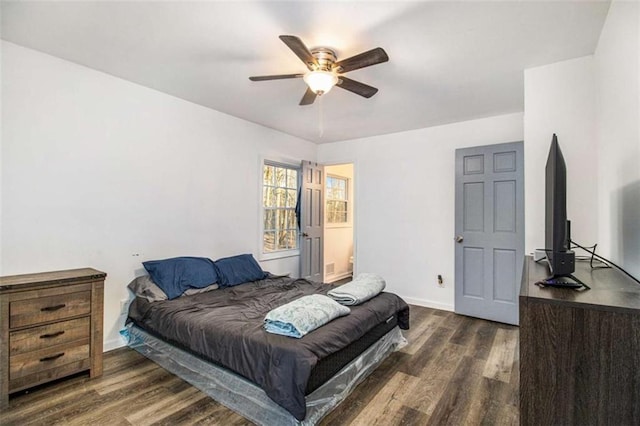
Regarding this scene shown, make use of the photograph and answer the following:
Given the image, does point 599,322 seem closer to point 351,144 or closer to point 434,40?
point 434,40

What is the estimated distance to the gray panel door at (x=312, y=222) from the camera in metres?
4.85

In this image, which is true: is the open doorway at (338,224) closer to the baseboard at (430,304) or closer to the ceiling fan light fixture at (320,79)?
the baseboard at (430,304)

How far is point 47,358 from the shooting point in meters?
2.18

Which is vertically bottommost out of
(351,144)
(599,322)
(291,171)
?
(599,322)

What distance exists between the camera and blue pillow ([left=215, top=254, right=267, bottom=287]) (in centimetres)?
334

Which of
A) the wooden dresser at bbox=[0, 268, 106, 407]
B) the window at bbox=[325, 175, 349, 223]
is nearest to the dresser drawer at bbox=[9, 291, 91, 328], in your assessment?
the wooden dresser at bbox=[0, 268, 106, 407]

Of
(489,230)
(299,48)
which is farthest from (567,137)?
(299,48)

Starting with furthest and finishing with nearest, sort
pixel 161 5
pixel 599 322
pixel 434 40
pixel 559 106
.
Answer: pixel 559 106, pixel 434 40, pixel 161 5, pixel 599 322

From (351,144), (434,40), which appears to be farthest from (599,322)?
(351,144)

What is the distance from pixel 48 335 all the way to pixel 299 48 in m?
2.57

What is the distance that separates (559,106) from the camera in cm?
252

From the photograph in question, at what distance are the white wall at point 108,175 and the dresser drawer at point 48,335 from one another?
1.76 feet

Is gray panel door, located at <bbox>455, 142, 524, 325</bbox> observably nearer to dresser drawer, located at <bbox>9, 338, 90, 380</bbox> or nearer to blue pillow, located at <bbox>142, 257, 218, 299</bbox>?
blue pillow, located at <bbox>142, 257, 218, 299</bbox>

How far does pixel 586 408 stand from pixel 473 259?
9.89 ft
